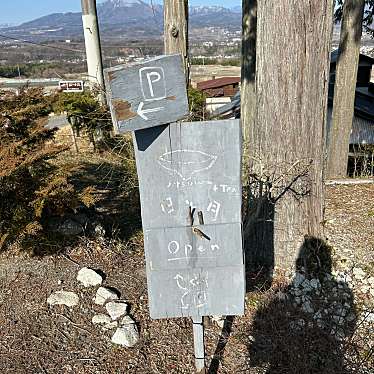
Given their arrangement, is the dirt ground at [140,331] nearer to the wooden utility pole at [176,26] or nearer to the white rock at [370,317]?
the white rock at [370,317]

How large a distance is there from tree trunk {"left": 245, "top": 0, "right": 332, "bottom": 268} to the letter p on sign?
196 centimetres

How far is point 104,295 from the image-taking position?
11.8 feet

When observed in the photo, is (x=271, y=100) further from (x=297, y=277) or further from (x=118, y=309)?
(x=118, y=309)

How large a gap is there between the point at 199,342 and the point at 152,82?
165cm

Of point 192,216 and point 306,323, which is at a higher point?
point 192,216

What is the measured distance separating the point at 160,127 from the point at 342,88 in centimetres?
552

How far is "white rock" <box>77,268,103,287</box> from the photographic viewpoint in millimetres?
3732

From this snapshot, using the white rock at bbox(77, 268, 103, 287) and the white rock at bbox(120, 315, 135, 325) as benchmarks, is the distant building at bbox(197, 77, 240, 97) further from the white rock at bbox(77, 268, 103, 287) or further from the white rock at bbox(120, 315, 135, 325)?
the white rock at bbox(120, 315, 135, 325)

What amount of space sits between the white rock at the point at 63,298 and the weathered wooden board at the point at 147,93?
2.19 metres

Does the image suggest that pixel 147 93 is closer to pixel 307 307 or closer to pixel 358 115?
pixel 307 307

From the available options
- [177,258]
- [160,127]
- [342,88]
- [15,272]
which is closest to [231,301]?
[177,258]

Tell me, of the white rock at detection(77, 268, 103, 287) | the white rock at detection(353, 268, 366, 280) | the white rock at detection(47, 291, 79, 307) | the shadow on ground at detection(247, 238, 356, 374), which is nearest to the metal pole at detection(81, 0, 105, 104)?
the white rock at detection(77, 268, 103, 287)

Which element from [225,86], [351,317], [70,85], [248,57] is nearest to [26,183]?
[351,317]

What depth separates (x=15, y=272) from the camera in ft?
12.6
